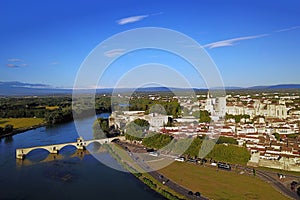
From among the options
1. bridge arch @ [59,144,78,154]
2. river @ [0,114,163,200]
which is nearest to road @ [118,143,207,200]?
river @ [0,114,163,200]

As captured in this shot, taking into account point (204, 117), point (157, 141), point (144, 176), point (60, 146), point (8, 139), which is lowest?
point (8, 139)

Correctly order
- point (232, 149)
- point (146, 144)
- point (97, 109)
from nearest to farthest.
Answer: point (232, 149)
point (146, 144)
point (97, 109)

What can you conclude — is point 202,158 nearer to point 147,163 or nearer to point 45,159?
point 147,163

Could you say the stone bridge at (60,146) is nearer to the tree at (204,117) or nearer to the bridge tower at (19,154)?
the bridge tower at (19,154)

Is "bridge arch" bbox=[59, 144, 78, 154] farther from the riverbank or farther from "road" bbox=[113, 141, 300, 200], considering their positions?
"road" bbox=[113, 141, 300, 200]

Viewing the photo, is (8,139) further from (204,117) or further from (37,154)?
(204,117)

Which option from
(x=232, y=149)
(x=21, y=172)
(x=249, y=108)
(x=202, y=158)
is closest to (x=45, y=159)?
(x=21, y=172)

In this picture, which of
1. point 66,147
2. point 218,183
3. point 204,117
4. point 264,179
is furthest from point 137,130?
point 264,179
